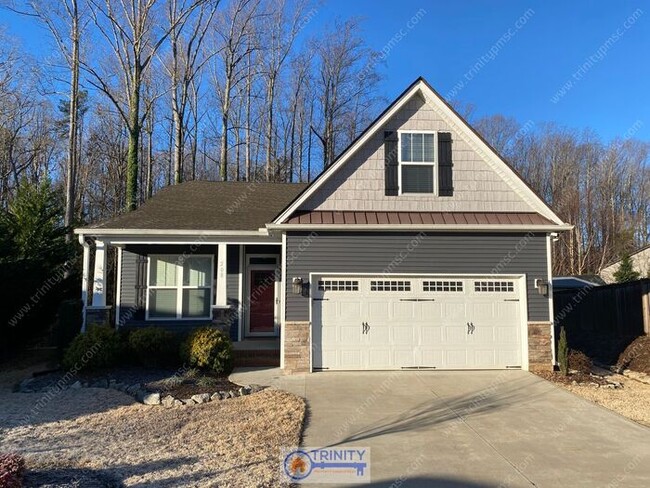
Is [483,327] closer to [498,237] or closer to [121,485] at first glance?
[498,237]

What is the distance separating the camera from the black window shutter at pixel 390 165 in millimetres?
10847

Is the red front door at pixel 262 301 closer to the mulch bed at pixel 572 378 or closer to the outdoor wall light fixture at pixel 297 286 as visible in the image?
the outdoor wall light fixture at pixel 297 286

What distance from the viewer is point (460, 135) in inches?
435

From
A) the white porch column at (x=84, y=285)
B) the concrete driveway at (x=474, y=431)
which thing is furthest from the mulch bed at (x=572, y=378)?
the white porch column at (x=84, y=285)

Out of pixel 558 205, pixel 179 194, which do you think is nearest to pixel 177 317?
pixel 179 194

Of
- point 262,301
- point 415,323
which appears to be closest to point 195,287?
point 262,301

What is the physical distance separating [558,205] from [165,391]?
33.5 meters

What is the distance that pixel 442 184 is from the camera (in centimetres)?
1088

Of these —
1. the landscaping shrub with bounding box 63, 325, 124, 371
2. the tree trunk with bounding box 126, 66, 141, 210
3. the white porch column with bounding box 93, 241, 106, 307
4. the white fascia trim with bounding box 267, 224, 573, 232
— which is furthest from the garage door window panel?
the tree trunk with bounding box 126, 66, 141, 210

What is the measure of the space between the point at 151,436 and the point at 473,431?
13.5 ft

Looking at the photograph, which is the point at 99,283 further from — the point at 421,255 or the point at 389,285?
the point at 421,255

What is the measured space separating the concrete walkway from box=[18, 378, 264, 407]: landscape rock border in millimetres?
943

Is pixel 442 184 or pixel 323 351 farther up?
pixel 442 184

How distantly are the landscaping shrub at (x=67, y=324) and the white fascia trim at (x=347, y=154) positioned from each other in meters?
4.91
